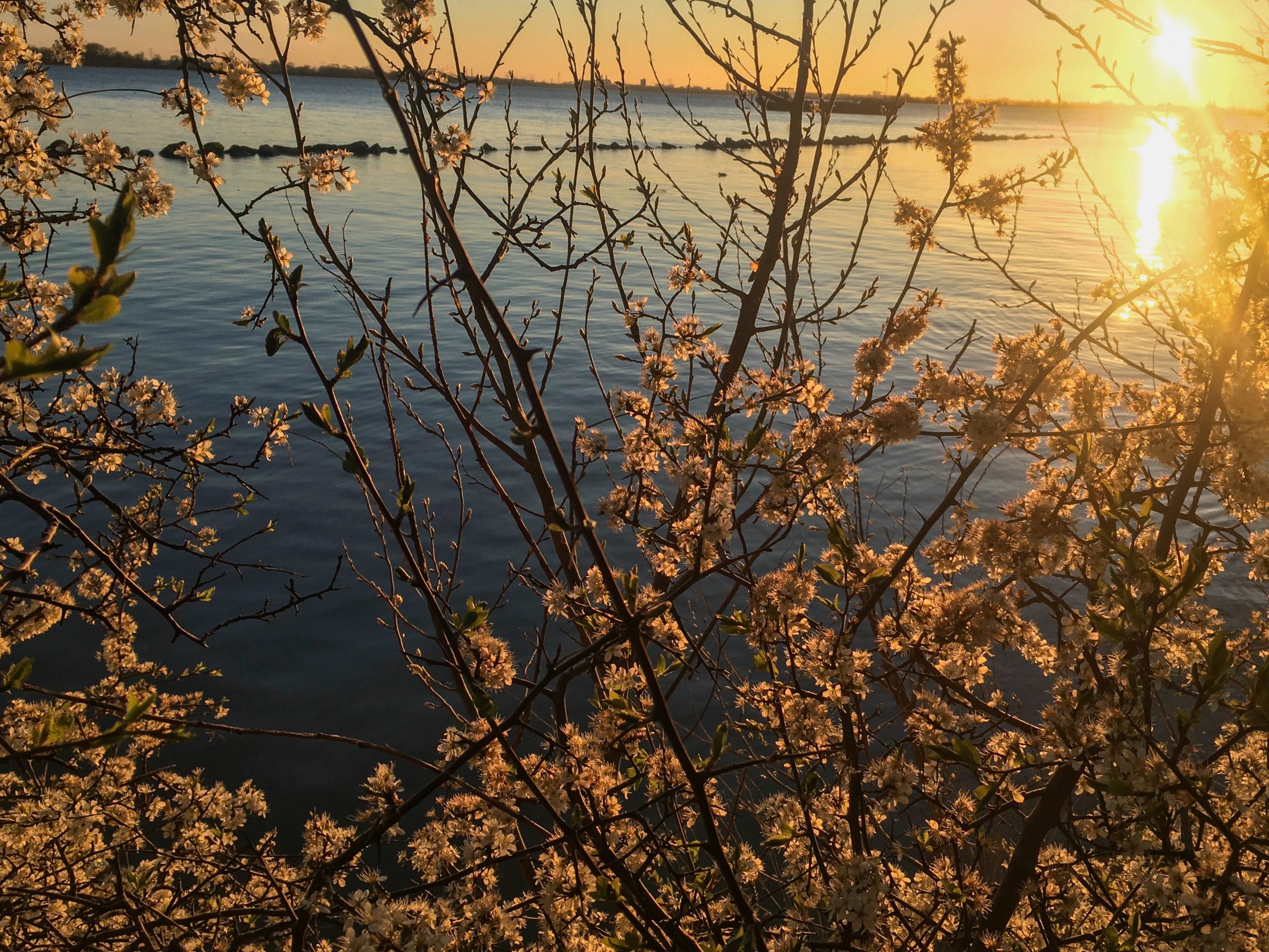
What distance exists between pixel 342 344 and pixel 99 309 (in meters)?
13.2

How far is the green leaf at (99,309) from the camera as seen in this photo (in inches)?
26.8

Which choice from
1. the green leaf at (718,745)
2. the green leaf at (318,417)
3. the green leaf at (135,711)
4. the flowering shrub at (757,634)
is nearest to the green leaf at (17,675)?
the flowering shrub at (757,634)

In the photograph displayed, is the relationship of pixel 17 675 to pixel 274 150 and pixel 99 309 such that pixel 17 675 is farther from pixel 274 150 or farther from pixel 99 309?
pixel 274 150

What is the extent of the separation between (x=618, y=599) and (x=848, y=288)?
1663cm

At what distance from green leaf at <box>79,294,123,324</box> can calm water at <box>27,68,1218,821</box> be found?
36cm

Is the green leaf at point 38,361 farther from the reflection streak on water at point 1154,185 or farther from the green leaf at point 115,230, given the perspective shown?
the reflection streak on water at point 1154,185

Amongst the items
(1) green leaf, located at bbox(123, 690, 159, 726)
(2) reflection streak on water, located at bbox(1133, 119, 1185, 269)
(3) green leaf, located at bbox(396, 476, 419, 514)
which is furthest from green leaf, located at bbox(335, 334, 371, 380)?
(2) reflection streak on water, located at bbox(1133, 119, 1185, 269)

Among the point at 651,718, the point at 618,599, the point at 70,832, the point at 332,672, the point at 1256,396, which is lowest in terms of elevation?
the point at 332,672

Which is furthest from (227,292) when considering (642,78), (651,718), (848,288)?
(651,718)

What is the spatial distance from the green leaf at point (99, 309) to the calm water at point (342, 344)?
356 millimetres

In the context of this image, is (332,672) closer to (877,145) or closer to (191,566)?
(191,566)

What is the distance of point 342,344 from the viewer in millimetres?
12883

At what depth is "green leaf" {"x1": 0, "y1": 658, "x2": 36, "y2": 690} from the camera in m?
1.21

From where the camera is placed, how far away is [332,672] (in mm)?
7258
